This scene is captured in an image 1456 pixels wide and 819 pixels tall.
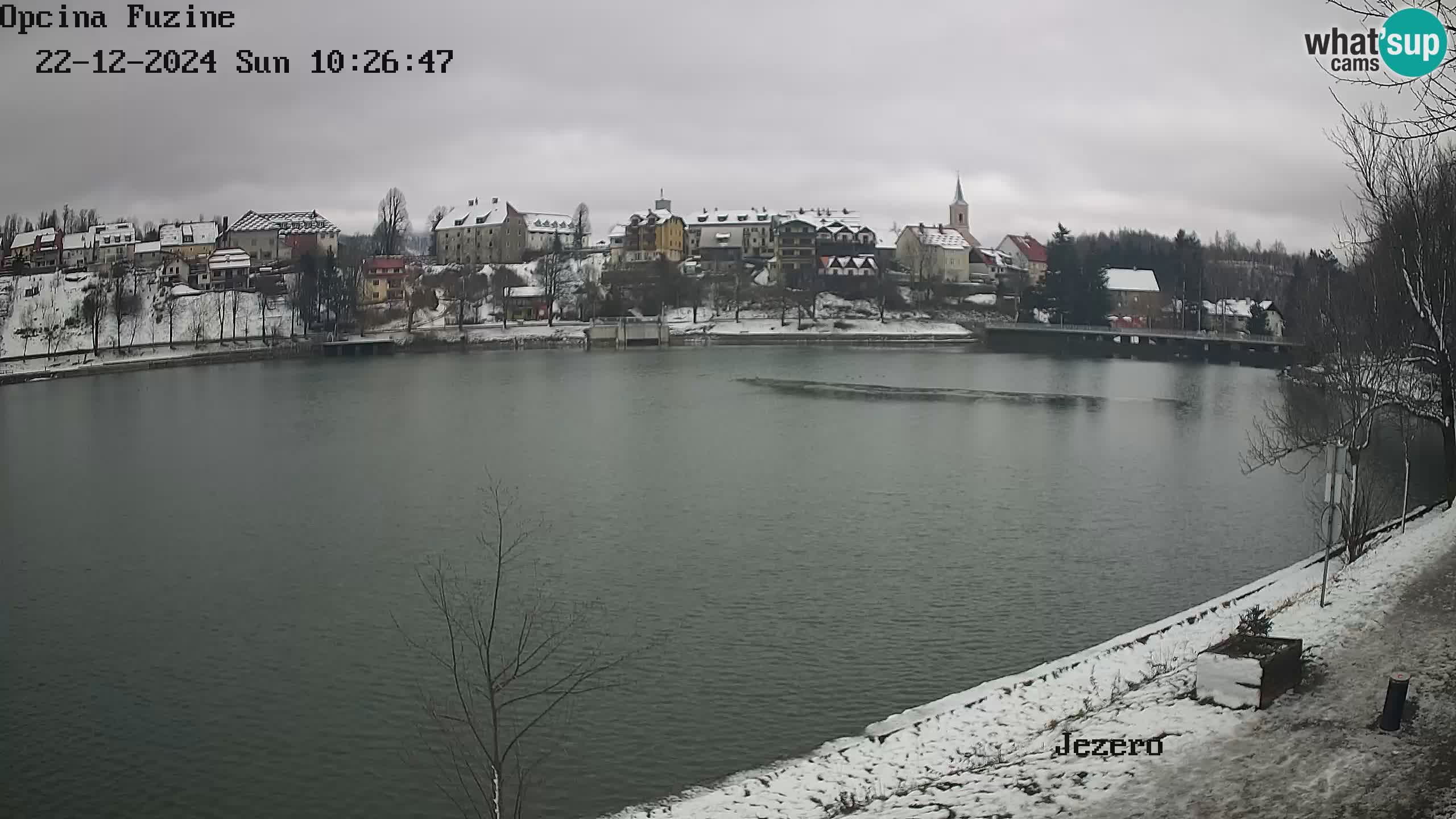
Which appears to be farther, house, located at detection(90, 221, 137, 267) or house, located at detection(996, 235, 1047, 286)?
house, located at detection(996, 235, 1047, 286)

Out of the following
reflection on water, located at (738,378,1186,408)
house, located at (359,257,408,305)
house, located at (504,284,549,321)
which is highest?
house, located at (359,257,408,305)

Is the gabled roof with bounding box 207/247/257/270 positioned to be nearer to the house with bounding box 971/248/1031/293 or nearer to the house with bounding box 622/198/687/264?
the house with bounding box 622/198/687/264

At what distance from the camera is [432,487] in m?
22.7

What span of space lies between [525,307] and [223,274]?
20.5 m

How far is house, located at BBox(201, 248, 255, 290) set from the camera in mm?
78875

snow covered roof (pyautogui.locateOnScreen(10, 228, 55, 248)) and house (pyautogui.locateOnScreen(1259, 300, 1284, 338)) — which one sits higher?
snow covered roof (pyautogui.locateOnScreen(10, 228, 55, 248))

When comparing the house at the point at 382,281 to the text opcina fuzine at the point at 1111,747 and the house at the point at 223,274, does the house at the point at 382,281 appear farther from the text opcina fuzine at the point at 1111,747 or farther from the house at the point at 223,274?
the text opcina fuzine at the point at 1111,747

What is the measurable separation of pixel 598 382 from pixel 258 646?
107 feet

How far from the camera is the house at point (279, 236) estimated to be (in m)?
86.9

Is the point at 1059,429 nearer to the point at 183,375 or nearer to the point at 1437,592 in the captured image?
the point at 1437,592

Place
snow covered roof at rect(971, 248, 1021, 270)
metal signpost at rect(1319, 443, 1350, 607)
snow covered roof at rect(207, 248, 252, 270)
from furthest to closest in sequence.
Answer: snow covered roof at rect(971, 248, 1021, 270) < snow covered roof at rect(207, 248, 252, 270) < metal signpost at rect(1319, 443, 1350, 607)

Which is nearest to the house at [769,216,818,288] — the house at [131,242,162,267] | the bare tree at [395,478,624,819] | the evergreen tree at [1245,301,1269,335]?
the evergreen tree at [1245,301,1269,335]

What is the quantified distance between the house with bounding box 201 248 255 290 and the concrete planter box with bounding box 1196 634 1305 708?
78.3 m

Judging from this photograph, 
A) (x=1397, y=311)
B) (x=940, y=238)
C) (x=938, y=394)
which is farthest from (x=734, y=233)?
(x=1397, y=311)
